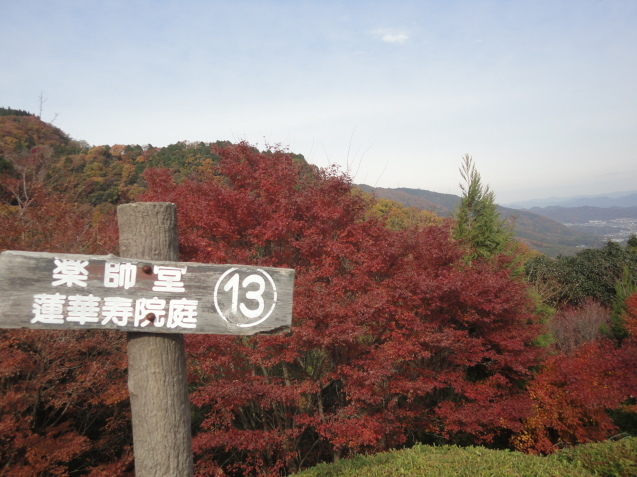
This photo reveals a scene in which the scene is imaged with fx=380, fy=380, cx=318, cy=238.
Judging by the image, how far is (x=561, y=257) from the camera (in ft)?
75.2

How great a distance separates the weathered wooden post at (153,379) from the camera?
6.53 ft

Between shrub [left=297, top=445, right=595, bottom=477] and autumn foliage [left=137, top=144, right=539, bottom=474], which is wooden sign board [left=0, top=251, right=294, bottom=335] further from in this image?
autumn foliage [left=137, top=144, right=539, bottom=474]

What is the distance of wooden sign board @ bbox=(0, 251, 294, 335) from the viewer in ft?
6.00

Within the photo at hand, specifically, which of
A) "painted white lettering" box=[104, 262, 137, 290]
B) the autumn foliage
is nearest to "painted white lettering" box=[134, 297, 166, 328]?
"painted white lettering" box=[104, 262, 137, 290]

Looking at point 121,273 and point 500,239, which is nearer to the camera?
point 121,273

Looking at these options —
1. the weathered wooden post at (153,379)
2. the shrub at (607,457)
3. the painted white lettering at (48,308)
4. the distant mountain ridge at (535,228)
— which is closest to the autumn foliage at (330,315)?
the shrub at (607,457)

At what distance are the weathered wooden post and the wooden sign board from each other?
0.34 feet

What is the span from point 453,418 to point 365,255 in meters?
4.24

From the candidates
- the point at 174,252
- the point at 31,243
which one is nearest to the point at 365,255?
the point at 174,252

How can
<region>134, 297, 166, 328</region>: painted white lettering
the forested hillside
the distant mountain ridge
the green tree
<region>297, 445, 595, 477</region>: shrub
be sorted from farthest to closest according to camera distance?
1. the distant mountain ridge
2. the green tree
3. the forested hillside
4. <region>297, 445, 595, 477</region>: shrub
5. <region>134, 297, 166, 328</region>: painted white lettering

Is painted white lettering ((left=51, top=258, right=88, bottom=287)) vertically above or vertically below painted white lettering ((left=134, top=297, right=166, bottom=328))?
above

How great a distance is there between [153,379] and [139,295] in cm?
46

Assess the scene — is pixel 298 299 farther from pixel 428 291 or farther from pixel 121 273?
pixel 121 273

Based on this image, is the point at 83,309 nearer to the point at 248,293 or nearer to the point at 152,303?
the point at 152,303
